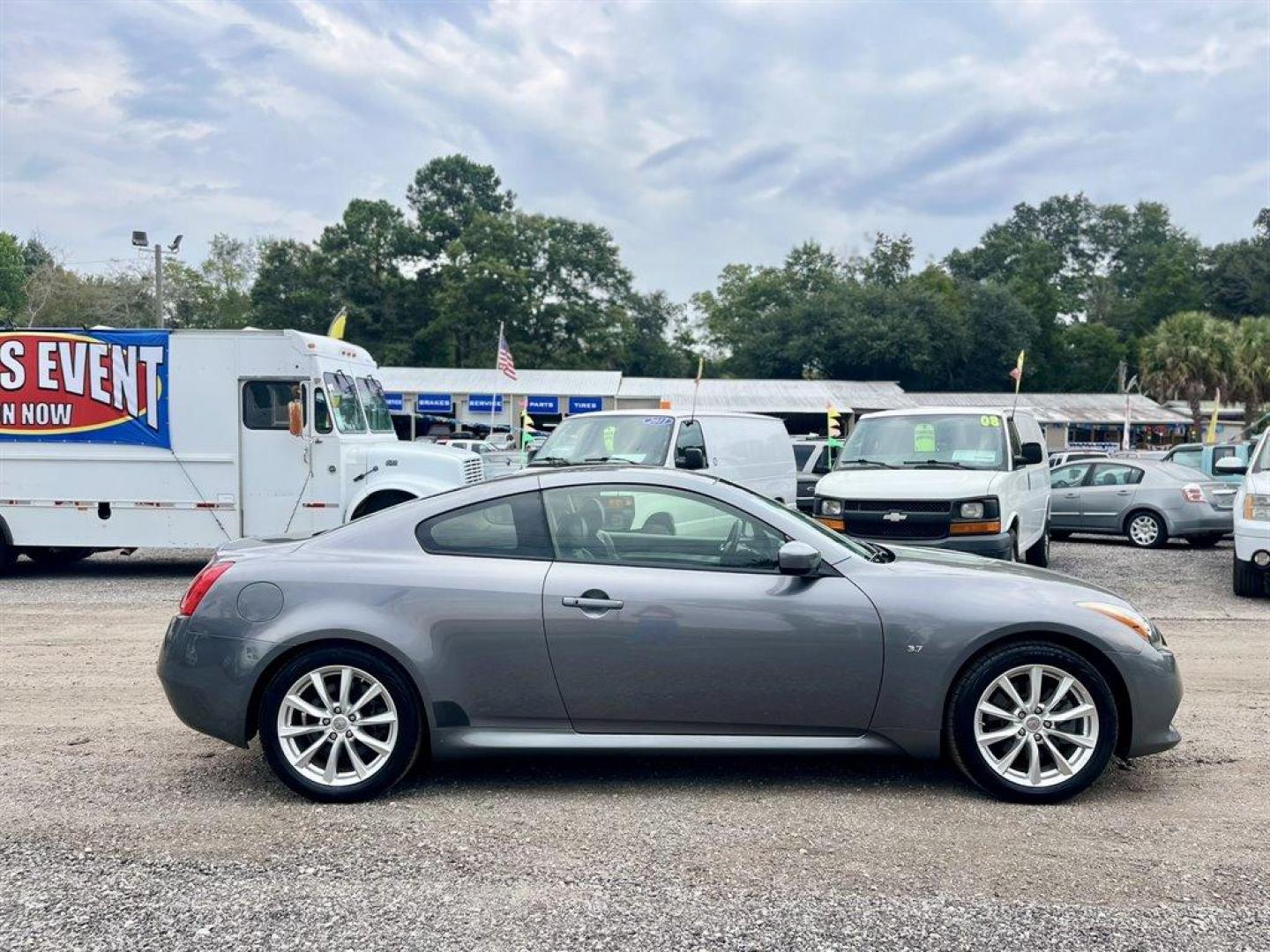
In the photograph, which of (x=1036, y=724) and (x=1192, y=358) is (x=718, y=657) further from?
(x=1192, y=358)

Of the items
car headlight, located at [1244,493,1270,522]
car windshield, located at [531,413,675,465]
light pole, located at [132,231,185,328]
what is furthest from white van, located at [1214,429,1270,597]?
light pole, located at [132,231,185,328]

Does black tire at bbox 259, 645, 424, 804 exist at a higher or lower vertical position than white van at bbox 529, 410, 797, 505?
lower

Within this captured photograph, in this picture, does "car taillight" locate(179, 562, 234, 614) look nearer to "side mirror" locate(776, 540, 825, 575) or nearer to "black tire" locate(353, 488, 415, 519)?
"side mirror" locate(776, 540, 825, 575)

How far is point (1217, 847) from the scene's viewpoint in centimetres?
408

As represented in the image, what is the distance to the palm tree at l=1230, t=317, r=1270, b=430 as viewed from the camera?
4716cm

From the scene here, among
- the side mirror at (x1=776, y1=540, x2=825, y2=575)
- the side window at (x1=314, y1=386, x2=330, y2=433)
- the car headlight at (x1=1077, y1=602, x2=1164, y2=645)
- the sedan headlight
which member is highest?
the side window at (x1=314, y1=386, x2=330, y2=433)

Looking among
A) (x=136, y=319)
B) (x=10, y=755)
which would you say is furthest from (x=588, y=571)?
(x=136, y=319)

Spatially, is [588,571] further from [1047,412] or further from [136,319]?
[136,319]

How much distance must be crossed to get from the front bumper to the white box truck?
23.6 feet

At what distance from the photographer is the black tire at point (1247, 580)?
10555mm

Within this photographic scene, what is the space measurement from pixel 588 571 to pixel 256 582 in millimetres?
1483

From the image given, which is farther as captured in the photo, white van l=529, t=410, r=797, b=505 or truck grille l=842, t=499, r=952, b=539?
white van l=529, t=410, r=797, b=505

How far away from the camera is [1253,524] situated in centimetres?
996

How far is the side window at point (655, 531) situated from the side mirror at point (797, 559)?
5.8 inches
